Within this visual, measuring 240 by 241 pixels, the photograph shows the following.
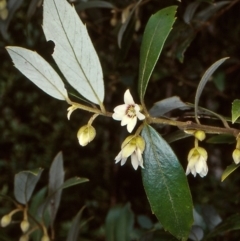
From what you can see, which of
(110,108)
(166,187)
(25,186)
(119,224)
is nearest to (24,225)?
(25,186)

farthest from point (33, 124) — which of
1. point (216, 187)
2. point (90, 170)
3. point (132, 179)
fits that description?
point (216, 187)

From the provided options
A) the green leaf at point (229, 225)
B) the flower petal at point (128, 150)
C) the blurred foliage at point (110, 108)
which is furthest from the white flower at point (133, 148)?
the blurred foliage at point (110, 108)

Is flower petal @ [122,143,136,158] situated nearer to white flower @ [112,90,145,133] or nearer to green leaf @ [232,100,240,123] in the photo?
white flower @ [112,90,145,133]

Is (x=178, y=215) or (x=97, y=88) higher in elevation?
(x=97, y=88)

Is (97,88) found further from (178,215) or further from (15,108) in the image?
(15,108)

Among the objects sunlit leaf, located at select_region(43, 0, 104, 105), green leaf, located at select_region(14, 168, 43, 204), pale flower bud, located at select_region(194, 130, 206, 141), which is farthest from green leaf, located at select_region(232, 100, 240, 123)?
green leaf, located at select_region(14, 168, 43, 204)

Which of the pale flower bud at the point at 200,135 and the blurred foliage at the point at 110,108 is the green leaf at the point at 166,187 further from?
the blurred foliage at the point at 110,108
